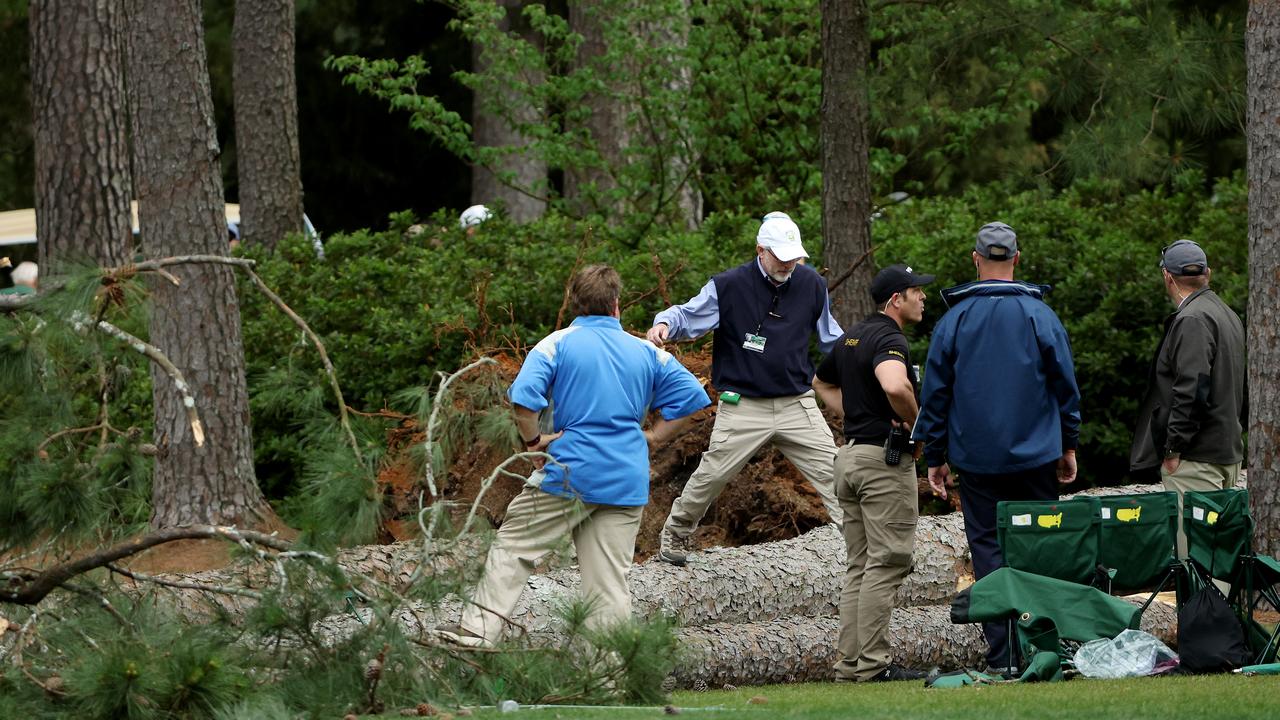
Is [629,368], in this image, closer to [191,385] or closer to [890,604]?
[890,604]

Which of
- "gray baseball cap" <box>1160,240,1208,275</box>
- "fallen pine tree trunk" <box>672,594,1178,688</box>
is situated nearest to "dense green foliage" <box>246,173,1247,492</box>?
"fallen pine tree trunk" <box>672,594,1178,688</box>

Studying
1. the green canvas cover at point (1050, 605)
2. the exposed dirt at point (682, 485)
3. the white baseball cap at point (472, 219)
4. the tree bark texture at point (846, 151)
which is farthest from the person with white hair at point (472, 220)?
the green canvas cover at point (1050, 605)

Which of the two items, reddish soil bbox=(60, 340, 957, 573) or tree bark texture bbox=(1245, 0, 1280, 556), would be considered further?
reddish soil bbox=(60, 340, 957, 573)

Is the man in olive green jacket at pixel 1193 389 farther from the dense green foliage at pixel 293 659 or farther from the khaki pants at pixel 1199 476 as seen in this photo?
the dense green foliage at pixel 293 659

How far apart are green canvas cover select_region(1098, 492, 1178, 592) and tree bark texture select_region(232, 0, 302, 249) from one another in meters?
10.1

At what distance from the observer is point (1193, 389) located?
764 centimetres

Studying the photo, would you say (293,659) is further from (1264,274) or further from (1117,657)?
(1264,274)

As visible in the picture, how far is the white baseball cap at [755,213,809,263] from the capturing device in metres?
8.34

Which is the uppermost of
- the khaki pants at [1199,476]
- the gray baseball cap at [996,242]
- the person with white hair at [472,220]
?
the person with white hair at [472,220]

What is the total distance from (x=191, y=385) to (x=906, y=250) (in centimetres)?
574

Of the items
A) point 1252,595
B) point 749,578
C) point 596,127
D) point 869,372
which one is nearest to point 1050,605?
point 1252,595

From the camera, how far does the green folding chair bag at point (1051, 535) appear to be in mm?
6652

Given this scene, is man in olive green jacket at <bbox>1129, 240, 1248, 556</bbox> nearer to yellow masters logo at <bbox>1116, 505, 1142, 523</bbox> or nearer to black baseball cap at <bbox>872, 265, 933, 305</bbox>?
yellow masters logo at <bbox>1116, 505, 1142, 523</bbox>

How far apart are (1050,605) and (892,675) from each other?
3.58 feet
